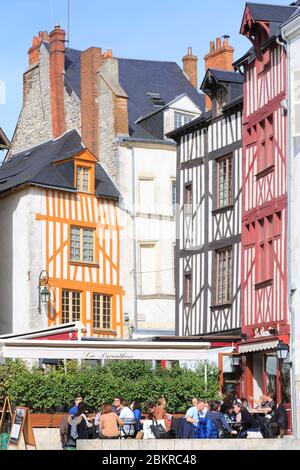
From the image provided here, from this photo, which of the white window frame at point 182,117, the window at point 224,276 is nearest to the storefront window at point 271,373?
the window at point 224,276

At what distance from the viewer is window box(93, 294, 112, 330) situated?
39.9 m

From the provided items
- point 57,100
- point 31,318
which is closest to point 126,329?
point 31,318

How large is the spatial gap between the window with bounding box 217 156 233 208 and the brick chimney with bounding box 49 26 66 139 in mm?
12680

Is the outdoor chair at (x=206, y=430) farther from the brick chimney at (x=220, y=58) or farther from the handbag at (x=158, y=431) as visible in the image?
the brick chimney at (x=220, y=58)

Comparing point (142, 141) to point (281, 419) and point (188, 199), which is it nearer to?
point (188, 199)

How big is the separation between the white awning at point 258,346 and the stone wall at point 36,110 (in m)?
17.3

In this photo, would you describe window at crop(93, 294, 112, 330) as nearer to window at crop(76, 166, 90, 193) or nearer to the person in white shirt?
window at crop(76, 166, 90, 193)

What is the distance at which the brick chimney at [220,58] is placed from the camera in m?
40.8

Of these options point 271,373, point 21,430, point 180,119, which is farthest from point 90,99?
point 21,430

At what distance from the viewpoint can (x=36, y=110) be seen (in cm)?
4481

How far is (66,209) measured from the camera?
131 feet

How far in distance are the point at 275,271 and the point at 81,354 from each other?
15.3 ft

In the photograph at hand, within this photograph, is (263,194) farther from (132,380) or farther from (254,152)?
(132,380)

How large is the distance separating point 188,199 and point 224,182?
211cm
